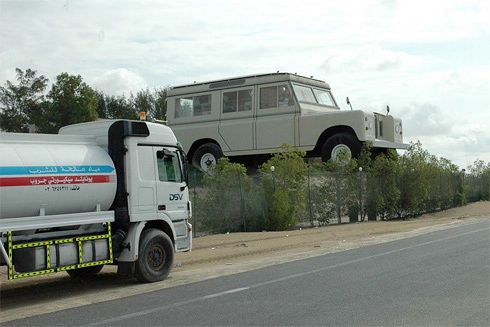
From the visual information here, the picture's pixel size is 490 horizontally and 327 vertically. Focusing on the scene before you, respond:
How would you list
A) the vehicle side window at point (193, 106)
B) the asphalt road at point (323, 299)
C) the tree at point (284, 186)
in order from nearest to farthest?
the asphalt road at point (323, 299) → the tree at point (284, 186) → the vehicle side window at point (193, 106)

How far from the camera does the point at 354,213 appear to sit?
28953mm

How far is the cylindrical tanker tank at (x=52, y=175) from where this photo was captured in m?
Result: 10.3

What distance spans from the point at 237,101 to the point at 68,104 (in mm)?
15520

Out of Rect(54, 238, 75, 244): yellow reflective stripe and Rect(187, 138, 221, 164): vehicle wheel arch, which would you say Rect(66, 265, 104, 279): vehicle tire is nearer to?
Rect(54, 238, 75, 244): yellow reflective stripe

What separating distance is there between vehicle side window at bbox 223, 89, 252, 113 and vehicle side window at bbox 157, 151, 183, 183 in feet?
46.0

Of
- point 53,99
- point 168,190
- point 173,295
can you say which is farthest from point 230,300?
point 53,99

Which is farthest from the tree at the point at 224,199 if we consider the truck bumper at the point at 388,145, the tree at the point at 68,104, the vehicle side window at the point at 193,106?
the tree at the point at 68,104

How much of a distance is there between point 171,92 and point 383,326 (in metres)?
22.5

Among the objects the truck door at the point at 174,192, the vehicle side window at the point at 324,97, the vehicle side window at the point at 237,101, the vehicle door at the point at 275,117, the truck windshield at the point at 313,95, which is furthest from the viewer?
the vehicle side window at the point at 324,97

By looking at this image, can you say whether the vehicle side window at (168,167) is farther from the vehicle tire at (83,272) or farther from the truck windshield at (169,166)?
the vehicle tire at (83,272)

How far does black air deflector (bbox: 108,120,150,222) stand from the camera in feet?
39.9

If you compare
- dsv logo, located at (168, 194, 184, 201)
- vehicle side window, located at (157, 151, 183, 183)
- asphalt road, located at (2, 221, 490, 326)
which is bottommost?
asphalt road, located at (2, 221, 490, 326)

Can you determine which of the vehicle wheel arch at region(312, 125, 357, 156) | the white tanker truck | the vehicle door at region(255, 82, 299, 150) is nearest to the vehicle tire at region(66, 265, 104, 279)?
the white tanker truck

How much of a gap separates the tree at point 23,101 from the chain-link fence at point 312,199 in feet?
60.3
